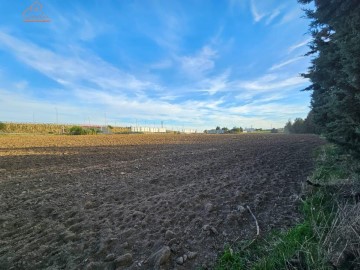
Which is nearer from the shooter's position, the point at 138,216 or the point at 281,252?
the point at 281,252

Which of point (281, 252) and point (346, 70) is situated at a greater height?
point (346, 70)

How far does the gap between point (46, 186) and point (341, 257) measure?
7.18 meters

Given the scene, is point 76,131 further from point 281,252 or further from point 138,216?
point 281,252

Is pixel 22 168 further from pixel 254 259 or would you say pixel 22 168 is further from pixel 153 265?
pixel 254 259

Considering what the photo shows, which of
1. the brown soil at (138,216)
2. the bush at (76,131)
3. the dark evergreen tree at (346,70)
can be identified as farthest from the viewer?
the bush at (76,131)

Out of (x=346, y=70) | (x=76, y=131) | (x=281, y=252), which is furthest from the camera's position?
(x=76, y=131)

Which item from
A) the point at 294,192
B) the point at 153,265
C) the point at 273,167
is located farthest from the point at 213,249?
the point at 273,167

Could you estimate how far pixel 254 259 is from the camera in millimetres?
3070

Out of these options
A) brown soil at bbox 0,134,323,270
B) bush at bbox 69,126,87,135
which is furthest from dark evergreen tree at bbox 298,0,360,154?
bush at bbox 69,126,87,135

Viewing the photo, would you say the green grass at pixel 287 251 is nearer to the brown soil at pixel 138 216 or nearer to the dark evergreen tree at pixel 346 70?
the brown soil at pixel 138 216

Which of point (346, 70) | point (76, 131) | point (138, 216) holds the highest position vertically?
point (346, 70)

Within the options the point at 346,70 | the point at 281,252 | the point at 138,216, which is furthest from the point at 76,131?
the point at 281,252

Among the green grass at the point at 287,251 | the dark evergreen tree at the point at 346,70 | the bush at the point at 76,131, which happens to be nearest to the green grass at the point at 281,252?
the green grass at the point at 287,251

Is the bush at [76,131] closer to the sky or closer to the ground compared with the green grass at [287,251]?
closer to the sky
